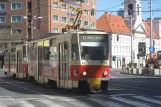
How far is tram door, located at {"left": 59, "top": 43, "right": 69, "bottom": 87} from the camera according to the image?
20.5m

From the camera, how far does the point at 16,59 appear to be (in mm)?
35750

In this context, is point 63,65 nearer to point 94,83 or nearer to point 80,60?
point 80,60

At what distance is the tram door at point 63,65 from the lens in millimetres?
20469

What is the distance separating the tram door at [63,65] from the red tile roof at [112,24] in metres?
91.9

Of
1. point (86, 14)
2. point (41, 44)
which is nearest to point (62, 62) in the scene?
point (41, 44)

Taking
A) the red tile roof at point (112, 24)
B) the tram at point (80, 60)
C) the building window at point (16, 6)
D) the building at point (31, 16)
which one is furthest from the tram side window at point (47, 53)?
the red tile roof at point (112, 24)

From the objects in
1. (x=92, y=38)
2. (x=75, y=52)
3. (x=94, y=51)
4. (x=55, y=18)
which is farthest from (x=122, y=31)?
(x=75, y=52)

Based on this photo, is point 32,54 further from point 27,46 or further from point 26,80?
point 26,80

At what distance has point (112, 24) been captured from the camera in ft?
382

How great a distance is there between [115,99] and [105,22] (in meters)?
99.5

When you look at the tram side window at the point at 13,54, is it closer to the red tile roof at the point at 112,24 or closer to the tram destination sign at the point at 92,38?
the tram destination sign at the point at 92,38

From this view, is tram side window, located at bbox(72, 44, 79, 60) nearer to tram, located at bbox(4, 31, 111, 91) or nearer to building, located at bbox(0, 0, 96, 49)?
tram, located at bbox(4, 31, 111, 91)

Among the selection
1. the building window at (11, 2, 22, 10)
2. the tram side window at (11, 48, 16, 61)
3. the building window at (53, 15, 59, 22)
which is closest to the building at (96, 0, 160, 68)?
the building window at (53, 15, 59, 22)

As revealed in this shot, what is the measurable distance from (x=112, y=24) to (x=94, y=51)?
97421mm
